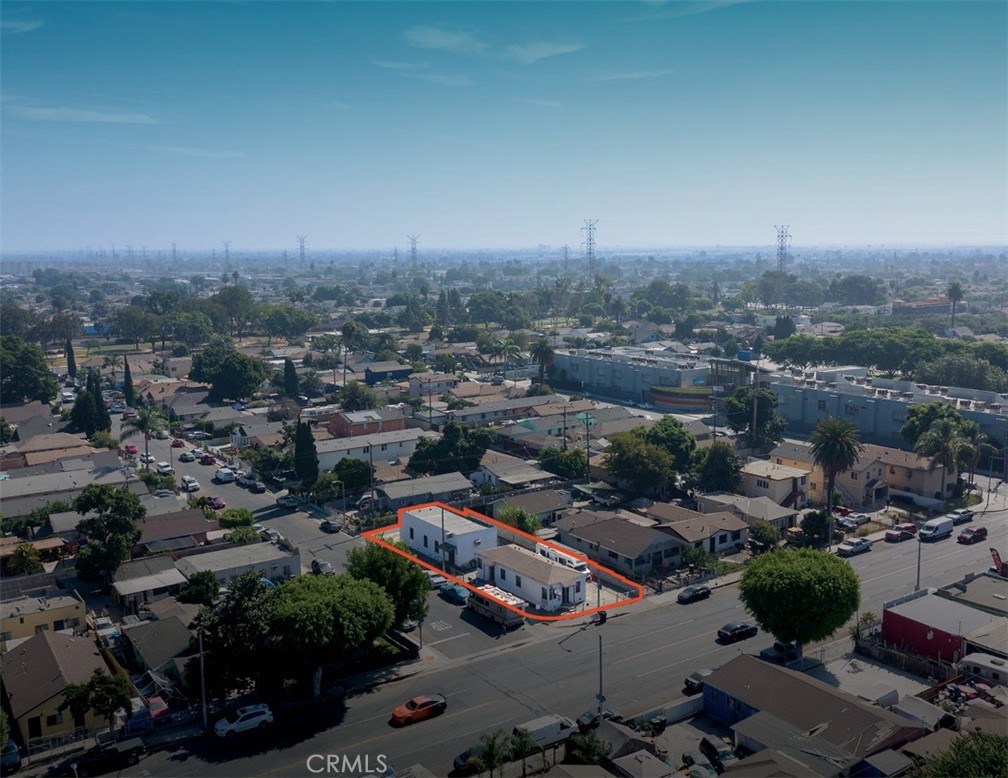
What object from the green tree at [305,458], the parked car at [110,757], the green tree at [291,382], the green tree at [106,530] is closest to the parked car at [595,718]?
the parked car at [110,757]

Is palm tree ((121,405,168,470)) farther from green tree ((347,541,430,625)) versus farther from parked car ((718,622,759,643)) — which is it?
parked car ((718,622,759,643))

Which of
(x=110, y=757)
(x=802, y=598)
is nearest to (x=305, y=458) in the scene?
(x=110, y=757)

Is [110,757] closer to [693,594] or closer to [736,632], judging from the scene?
[736,632]

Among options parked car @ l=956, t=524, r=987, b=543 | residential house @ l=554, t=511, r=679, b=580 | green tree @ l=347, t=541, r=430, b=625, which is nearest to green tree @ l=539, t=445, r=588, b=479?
residential house @ l=554, t=511, r=679, b=580

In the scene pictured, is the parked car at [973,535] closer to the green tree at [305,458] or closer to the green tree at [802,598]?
the green tree at [802,598]

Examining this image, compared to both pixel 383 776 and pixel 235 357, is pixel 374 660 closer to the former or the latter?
pixel 383 776

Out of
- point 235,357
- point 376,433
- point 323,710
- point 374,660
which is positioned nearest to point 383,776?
point 323,710
